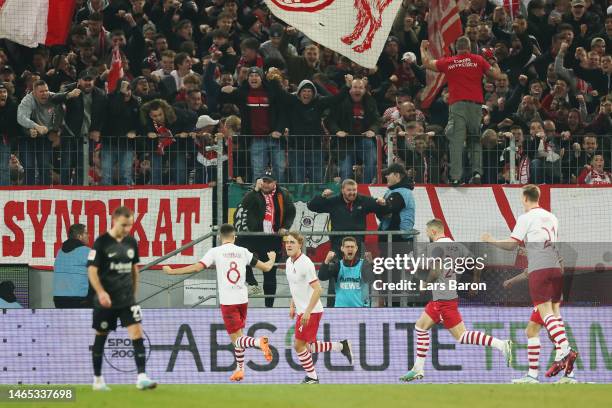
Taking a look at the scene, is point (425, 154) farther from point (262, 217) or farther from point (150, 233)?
point (150, 233)

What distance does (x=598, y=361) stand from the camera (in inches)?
763

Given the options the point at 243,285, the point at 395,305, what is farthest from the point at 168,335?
the point at 395,305

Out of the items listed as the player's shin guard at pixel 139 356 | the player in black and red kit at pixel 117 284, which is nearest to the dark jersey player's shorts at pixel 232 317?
the player in black and red kit at pixel 117 284

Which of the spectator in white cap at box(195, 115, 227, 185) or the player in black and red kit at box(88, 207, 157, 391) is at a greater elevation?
the spectator in white cap at box(195, 115, 227, 185)

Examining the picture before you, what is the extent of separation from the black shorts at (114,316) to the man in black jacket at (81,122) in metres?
6.60

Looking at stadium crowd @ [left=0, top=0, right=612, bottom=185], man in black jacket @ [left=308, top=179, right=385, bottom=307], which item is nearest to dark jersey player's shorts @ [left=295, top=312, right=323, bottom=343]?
man in black jacket @ [left=308, top=179, right=385, bottom=307]

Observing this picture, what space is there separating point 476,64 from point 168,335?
6625mm

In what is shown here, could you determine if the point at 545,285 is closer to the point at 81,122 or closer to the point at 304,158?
the point at 304,158

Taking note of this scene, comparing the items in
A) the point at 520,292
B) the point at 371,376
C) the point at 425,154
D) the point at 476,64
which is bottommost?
the point at 371,376

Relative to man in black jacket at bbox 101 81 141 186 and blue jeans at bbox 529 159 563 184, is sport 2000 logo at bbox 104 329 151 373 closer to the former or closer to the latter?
man in black jacket at bbox 101 81 141 186

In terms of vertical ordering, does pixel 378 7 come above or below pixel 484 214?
above

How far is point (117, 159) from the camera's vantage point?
2111 centimetres

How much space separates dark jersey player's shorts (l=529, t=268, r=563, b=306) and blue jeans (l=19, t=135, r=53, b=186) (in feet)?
26.8

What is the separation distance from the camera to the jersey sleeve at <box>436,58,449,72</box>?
21.3 meters
